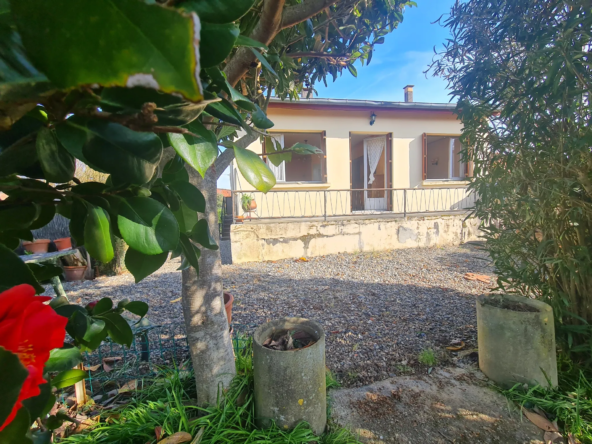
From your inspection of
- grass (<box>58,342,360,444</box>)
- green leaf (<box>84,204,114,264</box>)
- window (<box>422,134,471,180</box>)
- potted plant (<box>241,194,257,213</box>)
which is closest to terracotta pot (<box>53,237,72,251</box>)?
potted plant (<box>241,194,257,213</box>)

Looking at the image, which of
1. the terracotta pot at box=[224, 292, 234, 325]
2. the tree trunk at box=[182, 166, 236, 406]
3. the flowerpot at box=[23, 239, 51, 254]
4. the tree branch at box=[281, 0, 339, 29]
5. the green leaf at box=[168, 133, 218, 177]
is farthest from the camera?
the flowerpot at box=[23, 239, 51, 254]

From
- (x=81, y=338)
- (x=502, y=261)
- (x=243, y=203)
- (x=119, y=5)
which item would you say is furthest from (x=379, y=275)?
(x=119, y=5)

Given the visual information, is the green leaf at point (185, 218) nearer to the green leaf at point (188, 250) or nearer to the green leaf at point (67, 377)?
the green leaf at point (188, 250)

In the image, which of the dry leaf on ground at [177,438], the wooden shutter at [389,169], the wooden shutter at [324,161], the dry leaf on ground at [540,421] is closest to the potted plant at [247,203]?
the wooden shutter at [324,161]

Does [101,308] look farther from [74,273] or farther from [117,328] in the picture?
[74,273]

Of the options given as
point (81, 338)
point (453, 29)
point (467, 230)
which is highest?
point (453, 29)

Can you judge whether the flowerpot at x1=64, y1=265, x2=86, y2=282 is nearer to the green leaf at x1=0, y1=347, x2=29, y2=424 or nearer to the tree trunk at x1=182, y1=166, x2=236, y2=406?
the tree trunk at x1=182, y1=166, x2=236, y2=406

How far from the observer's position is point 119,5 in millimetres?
146

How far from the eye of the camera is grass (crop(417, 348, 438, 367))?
8.15ft

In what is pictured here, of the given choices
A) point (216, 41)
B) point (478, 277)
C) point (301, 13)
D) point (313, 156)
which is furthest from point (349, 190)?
point (216, 41)

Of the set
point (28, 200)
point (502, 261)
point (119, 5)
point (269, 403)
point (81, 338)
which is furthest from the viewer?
point (502, 261)

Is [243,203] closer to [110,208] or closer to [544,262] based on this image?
[544,262]

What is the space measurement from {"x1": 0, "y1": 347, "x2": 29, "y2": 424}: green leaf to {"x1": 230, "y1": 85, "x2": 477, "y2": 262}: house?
6056mm

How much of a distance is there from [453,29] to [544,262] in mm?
2154
